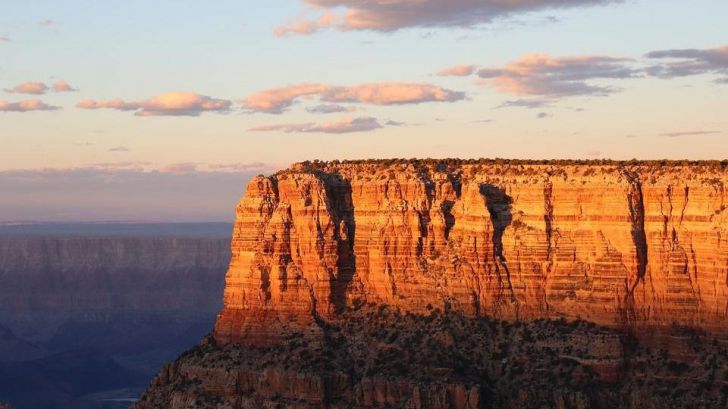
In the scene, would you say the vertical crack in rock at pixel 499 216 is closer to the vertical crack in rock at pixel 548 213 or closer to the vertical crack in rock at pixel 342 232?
the vertical crack in rock at pixel 548 213

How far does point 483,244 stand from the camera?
118m

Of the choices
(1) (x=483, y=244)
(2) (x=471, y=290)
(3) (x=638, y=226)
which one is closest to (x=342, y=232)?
(2) (x=471, y=290)

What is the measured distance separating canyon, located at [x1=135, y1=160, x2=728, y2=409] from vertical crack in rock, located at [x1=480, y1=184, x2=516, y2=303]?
0.34ft

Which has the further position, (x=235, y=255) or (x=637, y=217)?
(x=235, y=255)

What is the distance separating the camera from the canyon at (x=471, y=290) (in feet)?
364

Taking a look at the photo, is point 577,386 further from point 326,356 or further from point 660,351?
point 326,356

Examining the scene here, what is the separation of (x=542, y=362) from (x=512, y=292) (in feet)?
19.7

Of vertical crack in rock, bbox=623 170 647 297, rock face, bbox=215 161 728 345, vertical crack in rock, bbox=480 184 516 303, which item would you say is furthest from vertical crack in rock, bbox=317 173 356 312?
vertical crack in rock, bbox=623 170 647 297

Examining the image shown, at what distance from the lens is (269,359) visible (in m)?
120

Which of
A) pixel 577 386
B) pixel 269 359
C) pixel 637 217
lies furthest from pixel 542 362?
pixel 269 359

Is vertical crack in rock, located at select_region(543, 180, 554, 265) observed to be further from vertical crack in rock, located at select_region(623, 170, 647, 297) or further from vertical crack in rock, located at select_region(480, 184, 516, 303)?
vertical crack in rock, located at select_region(623, 170, 647, 297)

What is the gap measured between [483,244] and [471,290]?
3.09m

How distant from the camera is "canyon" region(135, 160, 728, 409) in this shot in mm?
111000

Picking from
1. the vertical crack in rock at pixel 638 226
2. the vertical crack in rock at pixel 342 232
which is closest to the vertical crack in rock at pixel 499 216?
the vertical crack in rock at pixel 638 226
